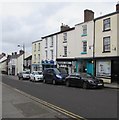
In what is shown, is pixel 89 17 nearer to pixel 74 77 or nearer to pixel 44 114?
pixel 74 77

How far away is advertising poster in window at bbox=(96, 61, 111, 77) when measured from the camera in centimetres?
2669

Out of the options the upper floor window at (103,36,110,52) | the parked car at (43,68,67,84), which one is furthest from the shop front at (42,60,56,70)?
the upper floor window at (103,36,110,52)

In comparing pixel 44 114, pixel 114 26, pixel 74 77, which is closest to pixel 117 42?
pixel 114 26

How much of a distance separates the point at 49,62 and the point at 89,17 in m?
12.8

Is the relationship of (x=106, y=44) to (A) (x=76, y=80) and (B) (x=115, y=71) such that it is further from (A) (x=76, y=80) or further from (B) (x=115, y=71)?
(A) (x=76, y=80)

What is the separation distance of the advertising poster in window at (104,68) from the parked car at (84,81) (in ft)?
18.1

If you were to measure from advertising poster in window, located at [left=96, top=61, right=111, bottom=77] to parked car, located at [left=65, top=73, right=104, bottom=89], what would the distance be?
217 inches

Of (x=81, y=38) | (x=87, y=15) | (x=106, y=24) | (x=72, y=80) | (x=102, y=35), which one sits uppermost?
(x=87, y=15)

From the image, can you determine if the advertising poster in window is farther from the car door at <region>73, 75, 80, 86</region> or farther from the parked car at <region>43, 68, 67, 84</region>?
the car door at <region>73, 75, 80, 86</region>

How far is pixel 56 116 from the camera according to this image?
27.6 feet

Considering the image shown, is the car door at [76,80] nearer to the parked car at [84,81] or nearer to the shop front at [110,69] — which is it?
the parked car at [84,81]

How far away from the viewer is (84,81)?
2092cm

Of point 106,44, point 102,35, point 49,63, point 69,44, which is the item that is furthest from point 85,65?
point 49,63

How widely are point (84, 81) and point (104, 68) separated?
723cm
